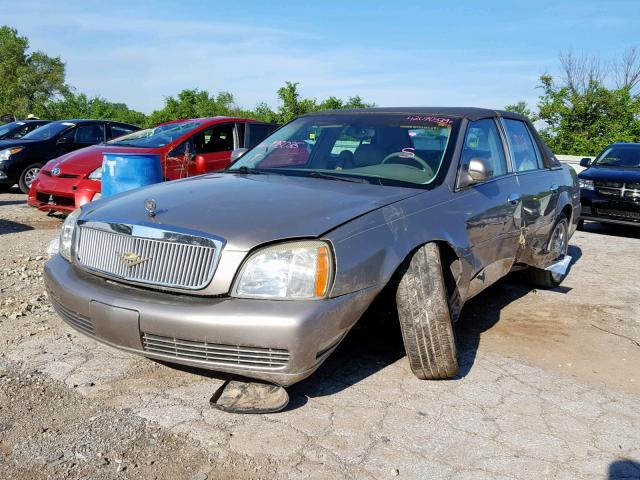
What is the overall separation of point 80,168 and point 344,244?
18.8 ft

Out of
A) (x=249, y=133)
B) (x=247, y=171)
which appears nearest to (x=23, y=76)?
(x=249, y=133)

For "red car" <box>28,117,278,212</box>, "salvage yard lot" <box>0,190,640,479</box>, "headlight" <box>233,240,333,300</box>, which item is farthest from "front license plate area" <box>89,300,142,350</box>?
"red car" <box>28,117,278,212</box>

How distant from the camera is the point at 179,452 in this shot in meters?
2.51

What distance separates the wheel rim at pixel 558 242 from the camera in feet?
17.5

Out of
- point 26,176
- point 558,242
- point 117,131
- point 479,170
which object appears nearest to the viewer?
point 479,170

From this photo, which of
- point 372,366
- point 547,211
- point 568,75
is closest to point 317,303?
point 372,366

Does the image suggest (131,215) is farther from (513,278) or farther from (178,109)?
(178,109)

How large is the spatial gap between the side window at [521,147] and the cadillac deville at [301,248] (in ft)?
1.46

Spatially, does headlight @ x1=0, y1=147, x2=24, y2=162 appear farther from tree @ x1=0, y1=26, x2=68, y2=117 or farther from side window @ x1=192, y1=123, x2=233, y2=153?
tree @ x1=0, y1=26, x2=68, y2=117

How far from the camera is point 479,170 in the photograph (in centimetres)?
362

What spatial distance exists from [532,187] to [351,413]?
2.65 m

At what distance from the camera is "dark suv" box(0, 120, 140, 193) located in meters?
10.6

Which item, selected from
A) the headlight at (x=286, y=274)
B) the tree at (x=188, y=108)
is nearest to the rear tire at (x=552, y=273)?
the headlight at (x=286, y=274)

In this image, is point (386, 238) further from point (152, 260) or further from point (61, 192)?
point (61, 192)
